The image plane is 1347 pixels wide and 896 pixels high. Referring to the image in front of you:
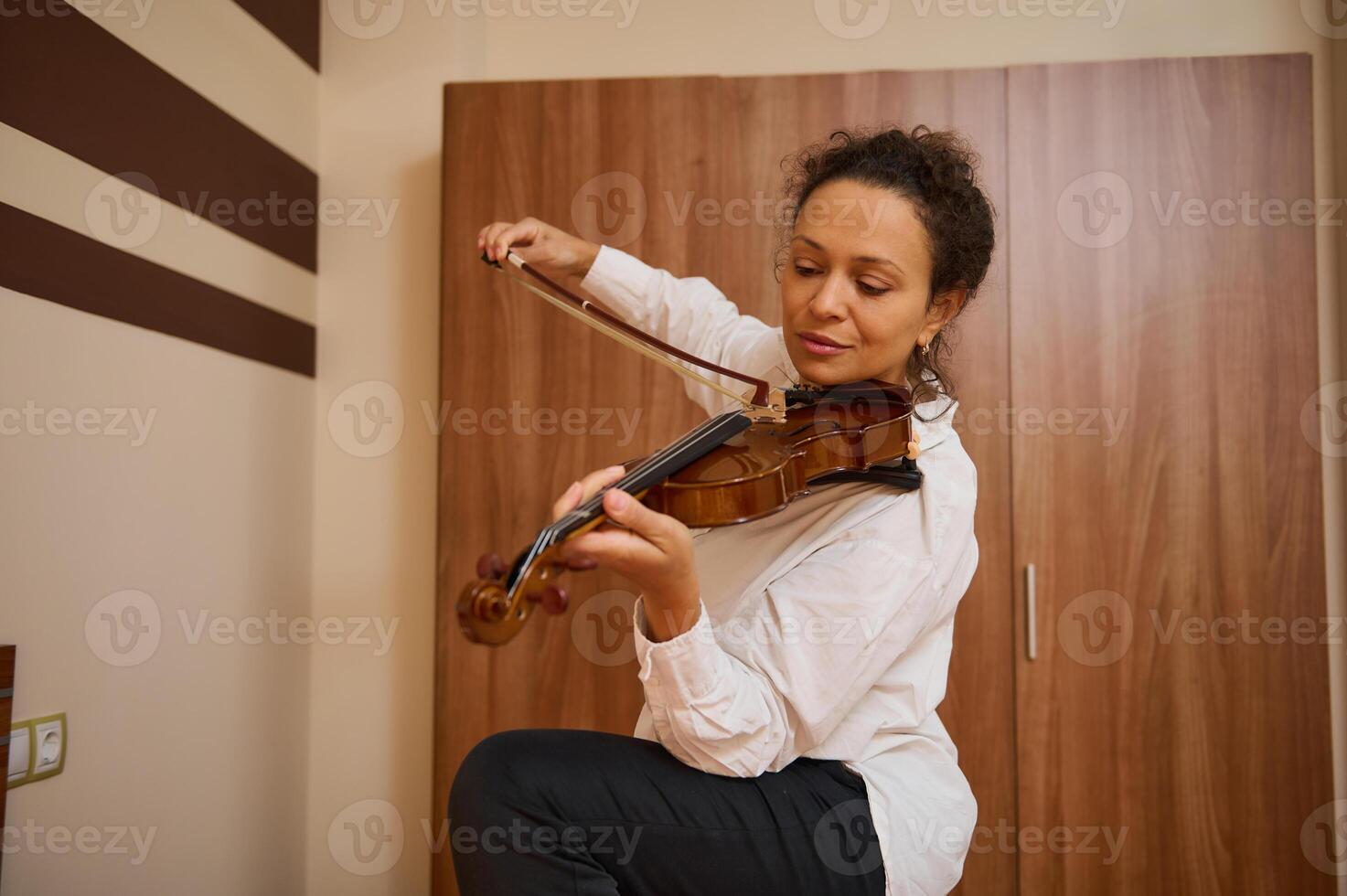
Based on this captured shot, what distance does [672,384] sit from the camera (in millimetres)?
2191

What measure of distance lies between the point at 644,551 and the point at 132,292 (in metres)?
1.31

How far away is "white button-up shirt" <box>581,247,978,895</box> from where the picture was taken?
1037 millimetres

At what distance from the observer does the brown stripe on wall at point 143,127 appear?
1526 mm

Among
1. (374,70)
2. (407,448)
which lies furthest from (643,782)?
(374,70)

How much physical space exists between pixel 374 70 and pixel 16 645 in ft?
5.40
